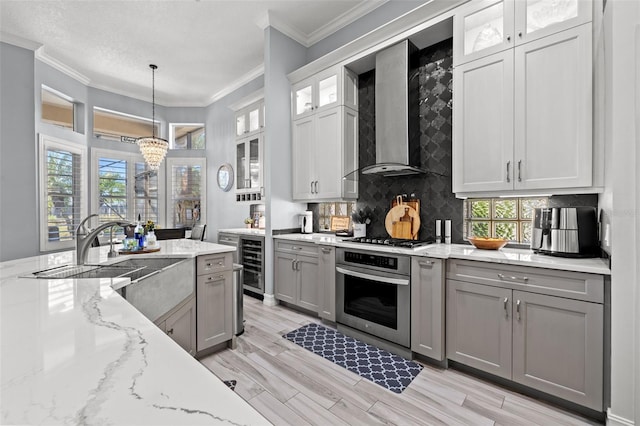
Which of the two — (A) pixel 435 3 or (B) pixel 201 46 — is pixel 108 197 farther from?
(A) pixel 435 3

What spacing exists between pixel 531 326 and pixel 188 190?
6094 mm

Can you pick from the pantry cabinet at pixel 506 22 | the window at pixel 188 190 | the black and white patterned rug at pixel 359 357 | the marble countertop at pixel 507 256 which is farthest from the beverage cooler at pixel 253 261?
the pantry cabinet at pixel 506 22

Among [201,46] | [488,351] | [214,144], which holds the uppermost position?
[201,46]

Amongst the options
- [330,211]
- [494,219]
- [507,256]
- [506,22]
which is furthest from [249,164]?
[507,256]

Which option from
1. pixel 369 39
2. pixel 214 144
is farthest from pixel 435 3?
pixel 214 144

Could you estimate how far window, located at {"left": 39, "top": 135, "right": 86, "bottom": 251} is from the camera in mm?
4230

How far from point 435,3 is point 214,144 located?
186 inches

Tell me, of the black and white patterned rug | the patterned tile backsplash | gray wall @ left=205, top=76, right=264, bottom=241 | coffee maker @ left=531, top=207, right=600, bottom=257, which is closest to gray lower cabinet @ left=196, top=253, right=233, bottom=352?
the black and white patterned rug

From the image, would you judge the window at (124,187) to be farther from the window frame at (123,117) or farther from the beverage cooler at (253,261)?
the beverage cooler at (253,261)

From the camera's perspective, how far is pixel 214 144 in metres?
5.98

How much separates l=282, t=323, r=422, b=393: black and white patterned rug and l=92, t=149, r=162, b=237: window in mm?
4399

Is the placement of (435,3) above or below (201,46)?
below

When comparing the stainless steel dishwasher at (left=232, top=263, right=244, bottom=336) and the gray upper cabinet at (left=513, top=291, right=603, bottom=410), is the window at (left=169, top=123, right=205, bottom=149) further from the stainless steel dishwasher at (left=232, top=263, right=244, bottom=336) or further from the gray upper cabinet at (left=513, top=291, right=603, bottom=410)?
the gray upper cabinet at (left=513, top=291, right=603, bottom=410)

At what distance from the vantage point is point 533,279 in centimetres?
186
